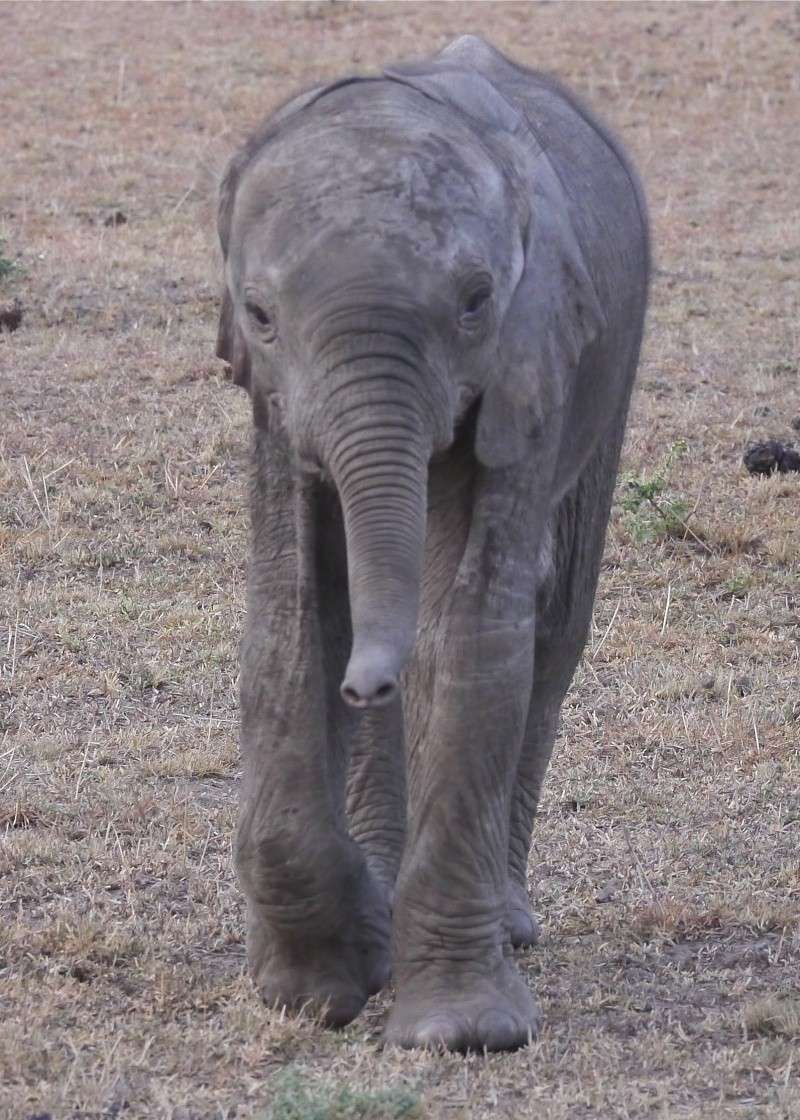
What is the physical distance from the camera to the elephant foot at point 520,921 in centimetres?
527

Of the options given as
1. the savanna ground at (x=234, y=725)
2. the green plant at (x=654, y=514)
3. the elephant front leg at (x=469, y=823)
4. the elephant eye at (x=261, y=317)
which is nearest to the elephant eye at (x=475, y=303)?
the elephant eye at (x=261, y=317)

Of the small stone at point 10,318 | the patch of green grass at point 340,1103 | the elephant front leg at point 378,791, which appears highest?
the patch of green grass at point 340,1103

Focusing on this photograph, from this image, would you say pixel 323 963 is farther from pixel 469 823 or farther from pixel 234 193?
pixel 234 193

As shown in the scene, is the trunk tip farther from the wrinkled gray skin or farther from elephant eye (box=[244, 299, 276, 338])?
elephant eye (box=[244, 299, 276, 338])

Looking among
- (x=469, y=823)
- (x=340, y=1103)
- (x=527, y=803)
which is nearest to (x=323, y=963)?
(x=469, y=823)

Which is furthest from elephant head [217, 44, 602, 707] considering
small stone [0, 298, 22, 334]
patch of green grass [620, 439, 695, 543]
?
small stone [0, 298, 22, 334]

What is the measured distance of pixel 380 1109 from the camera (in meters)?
4.10

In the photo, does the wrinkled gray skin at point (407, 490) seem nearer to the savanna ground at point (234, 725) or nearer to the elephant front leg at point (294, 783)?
the elephant front leg at point (294, 783)

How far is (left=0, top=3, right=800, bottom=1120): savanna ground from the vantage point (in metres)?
4.56

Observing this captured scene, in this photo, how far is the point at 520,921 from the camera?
5277mm

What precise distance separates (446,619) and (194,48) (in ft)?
57.8

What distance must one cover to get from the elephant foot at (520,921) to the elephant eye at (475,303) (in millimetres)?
1668

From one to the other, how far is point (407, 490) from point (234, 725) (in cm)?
301

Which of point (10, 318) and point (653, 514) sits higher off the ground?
point (653, 514)
